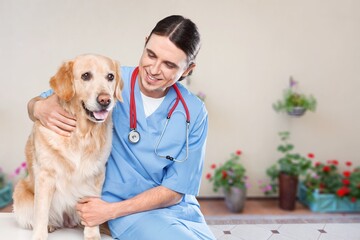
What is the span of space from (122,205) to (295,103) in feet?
8.64

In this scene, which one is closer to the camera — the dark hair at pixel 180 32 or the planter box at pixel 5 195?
the dark hair at pixel 180 32

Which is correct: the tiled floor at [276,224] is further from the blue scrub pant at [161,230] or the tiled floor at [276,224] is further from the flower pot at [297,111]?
the blue scrub pant at [161,230]

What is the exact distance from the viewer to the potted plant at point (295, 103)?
11.9 ft

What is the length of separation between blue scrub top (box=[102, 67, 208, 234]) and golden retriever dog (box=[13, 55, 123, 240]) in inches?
3.8

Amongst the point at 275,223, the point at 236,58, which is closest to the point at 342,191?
the point at 275,223

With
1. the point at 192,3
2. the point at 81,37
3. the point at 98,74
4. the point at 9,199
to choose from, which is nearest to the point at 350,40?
the point at 192,3

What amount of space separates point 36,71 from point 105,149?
2.40 metres

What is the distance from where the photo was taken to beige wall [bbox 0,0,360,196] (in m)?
3.45

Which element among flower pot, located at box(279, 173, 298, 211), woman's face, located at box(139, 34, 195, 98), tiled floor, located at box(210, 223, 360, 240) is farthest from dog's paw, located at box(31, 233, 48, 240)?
flower pot, located at box(279, 173, 298, 211)

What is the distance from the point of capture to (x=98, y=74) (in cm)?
136

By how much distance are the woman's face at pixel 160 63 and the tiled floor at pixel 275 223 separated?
1847 mm

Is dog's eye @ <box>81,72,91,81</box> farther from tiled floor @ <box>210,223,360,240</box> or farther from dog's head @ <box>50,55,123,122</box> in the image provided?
tiled floor @ <box>210,223,360,240</box>

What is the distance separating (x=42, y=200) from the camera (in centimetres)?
128

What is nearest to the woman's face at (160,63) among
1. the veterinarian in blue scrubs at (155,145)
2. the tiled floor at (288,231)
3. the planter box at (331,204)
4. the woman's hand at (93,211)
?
the veterinarian in blue scrubs at (155,145)
